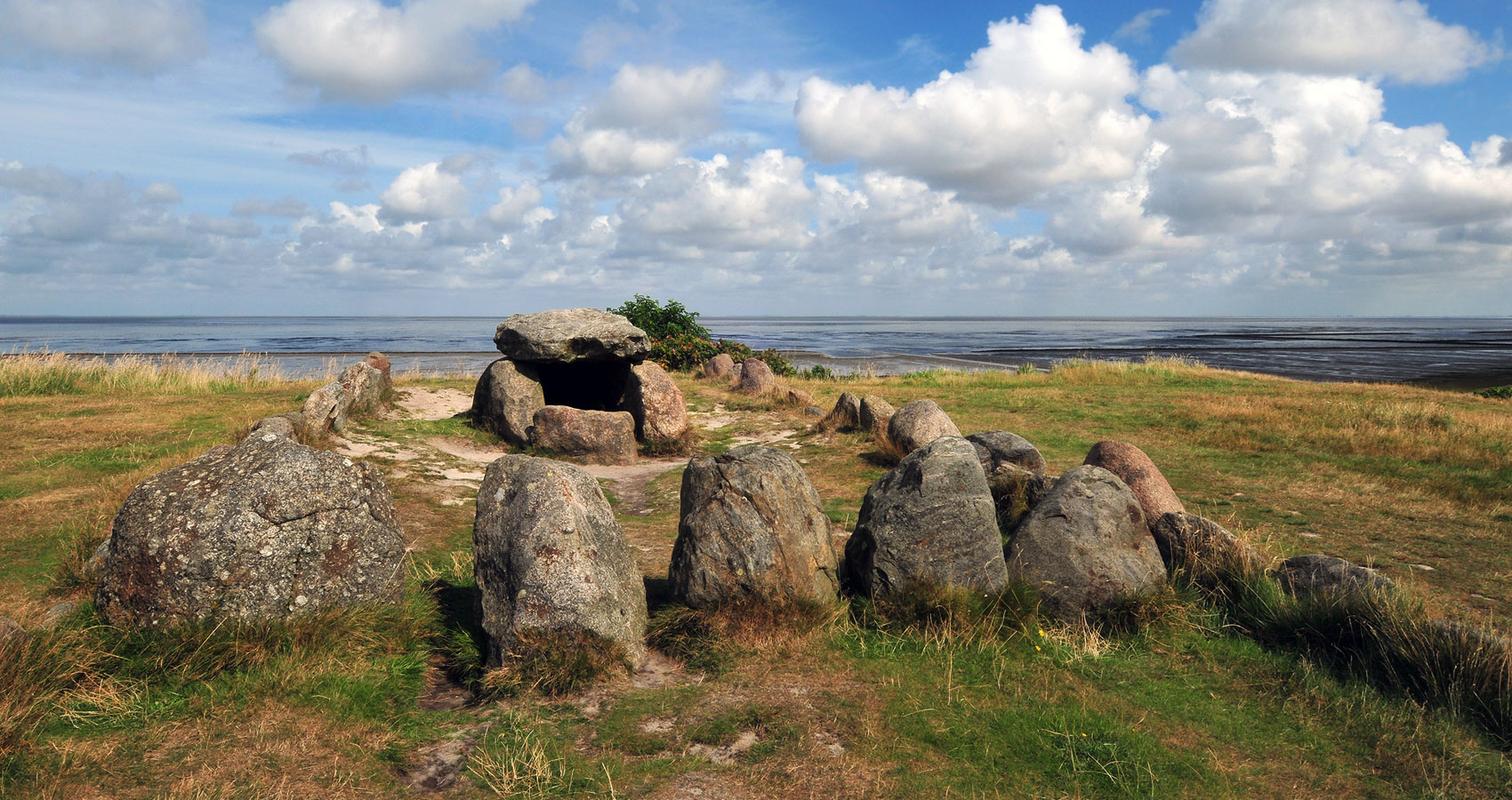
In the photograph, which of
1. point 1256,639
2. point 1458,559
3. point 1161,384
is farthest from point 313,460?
point 1161,384

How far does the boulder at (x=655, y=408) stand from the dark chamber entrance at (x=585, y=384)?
1734mm

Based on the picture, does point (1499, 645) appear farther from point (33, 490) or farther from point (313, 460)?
point (33, 490)

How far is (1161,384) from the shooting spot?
26844mm

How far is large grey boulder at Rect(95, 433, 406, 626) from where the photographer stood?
A: 604cm

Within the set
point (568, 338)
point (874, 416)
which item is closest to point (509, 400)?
point (568, 338)

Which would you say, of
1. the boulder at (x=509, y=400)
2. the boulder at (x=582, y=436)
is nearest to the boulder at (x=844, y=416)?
the boulder at (x=582, y=436)

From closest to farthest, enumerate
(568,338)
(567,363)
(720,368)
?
(568,338), (567,363), (720,368)

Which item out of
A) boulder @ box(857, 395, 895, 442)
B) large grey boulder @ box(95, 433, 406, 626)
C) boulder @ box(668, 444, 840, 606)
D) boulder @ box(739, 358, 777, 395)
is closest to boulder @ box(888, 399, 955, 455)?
boulder @ box(857, 395, 895, 442)

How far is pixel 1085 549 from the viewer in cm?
745

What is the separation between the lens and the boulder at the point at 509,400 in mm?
16297

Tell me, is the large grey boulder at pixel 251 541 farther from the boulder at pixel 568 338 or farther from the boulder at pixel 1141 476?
the boulder at pixel 568 338

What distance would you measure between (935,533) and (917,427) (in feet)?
23.0

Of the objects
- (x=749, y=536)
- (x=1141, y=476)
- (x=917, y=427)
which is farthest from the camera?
(x=917, y=427)

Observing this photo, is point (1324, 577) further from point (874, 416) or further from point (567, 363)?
point (567, 363)
